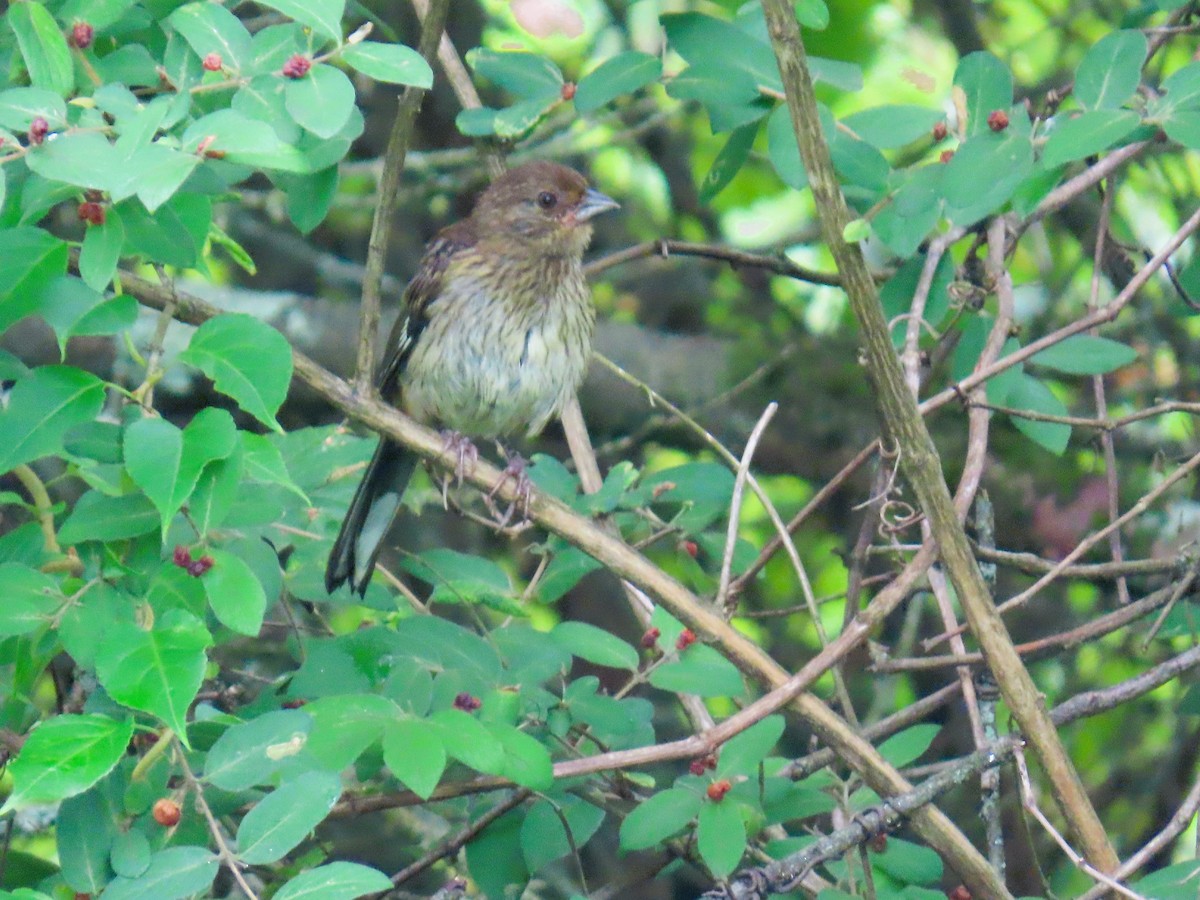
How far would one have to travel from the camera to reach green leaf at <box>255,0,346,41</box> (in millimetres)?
1915

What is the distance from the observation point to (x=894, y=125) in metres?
2.86

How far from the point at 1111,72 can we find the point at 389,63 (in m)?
1.19

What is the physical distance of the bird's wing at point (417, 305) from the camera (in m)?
4.53

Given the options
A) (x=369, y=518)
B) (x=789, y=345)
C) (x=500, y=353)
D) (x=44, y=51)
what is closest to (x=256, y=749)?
(x=44, y=51)

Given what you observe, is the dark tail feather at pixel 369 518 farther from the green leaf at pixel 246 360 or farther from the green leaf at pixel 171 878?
the green leaf at pixel 171 878

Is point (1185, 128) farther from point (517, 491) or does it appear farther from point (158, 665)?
point (158, 665)

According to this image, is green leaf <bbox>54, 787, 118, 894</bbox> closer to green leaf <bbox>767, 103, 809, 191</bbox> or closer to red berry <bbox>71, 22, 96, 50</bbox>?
red berry <bbox>71, 22, 96, 50</bbox>

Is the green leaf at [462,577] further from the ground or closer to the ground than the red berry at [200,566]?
closer to the ground

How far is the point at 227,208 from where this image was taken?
5.88 m

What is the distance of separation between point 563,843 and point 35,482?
1137 millimetres

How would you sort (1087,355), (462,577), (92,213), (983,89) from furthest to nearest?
(462,577) < (1087,355) < (983,89) < (92,213)

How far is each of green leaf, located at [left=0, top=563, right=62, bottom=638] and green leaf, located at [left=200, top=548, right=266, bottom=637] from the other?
21 centimetres

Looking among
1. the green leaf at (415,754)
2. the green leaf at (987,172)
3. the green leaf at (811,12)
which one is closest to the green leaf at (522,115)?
the green leaf at (811,12)

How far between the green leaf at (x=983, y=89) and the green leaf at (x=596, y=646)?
1.07 metres
